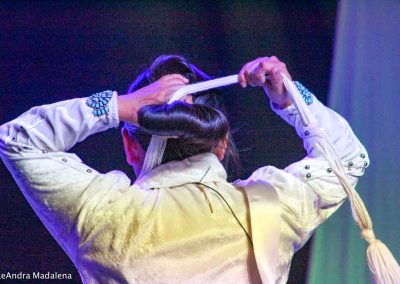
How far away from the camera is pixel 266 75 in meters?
0.96

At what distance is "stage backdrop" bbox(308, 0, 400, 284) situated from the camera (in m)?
1.59

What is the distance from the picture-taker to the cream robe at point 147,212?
2.83ft

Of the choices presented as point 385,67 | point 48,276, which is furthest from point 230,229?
point 385,67

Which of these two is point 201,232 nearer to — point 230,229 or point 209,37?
point 230,229

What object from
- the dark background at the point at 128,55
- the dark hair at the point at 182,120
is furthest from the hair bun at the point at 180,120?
the dark background at the point at 128,55

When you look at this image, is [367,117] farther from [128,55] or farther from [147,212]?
[147,212]

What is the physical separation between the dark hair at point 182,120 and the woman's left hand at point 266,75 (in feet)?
0.21

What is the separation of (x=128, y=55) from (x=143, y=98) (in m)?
0.70

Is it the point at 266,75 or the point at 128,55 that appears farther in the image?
the point at 128,55

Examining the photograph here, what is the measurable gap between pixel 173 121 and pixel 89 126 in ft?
0.39

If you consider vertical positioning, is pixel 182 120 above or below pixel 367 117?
above

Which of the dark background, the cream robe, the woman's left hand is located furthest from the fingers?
the dark background

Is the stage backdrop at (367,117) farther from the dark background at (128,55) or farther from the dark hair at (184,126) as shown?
the dark hair at (184,126)

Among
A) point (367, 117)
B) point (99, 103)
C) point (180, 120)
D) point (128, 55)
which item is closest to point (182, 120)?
point (180, 120)
